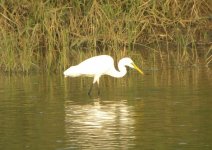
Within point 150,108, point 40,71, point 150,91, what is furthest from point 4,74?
point 150,108

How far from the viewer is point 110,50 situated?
22031 mm

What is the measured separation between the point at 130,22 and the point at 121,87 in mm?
6172

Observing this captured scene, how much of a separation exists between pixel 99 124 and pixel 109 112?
1138mm

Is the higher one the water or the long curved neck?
the long curved neck

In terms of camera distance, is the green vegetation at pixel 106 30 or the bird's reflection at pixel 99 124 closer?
the bird's reflection at pixel 99 124

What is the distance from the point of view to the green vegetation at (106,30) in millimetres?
19922

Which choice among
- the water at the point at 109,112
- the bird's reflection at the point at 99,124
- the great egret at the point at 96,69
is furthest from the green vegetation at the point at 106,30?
the bird's reflection at the point at 99,124

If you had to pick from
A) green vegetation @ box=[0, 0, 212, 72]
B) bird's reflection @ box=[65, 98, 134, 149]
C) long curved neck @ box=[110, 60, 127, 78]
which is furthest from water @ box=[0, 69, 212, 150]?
green vegetation @ box=[0, 0, 212, 72]

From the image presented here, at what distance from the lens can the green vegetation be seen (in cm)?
1992

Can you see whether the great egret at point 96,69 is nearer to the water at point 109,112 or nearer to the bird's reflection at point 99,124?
the water at point 109,112

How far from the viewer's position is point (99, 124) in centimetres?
1137

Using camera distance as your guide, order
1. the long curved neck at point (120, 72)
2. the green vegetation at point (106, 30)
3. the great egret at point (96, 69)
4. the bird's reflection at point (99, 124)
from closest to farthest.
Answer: the bird's reflection at point (99, 124) → the great egret at point (96, 69) → the long curved neck at point (120, 72) → the green vegetation at point (106, 30)

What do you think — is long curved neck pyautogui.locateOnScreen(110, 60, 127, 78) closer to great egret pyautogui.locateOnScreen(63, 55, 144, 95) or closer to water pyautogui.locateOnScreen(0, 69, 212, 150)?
great egret pyautogui.locateOnScreen(63, 55, 144, 95)

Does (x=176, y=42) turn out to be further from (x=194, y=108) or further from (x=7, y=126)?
(x=7, y=126)
